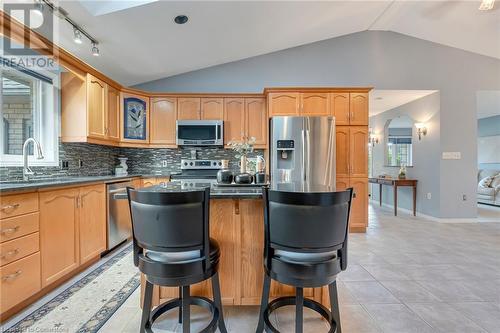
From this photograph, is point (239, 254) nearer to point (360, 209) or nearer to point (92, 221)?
point (92, 221)

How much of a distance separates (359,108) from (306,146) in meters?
1.16

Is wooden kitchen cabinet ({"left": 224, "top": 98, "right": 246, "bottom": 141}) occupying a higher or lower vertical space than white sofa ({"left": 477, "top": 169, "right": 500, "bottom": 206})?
higher

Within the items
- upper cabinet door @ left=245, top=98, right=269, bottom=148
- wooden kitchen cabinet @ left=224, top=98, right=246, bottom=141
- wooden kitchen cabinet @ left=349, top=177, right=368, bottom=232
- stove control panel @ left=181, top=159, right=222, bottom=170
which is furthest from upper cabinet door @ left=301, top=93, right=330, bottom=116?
stove control panel @ left=181, top=159, right=222, bottom=170

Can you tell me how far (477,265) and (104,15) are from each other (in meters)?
4.83

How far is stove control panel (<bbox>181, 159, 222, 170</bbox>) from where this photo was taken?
4.19 meters

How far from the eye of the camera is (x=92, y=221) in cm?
254

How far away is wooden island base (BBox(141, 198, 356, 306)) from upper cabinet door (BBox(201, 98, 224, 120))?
8.93 feet

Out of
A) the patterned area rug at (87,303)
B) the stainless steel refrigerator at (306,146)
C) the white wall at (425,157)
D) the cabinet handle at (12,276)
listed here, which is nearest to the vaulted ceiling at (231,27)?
the white wall at (425,157)

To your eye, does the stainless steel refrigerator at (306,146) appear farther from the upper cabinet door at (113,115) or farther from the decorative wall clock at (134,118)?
the upper cabinet door at (113,115)

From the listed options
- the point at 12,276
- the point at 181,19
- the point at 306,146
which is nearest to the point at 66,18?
the point at 181,19

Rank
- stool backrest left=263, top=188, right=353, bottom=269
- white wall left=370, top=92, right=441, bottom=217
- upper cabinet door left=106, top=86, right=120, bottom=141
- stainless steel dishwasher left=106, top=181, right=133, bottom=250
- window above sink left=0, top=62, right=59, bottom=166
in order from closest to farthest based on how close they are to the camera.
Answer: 1. stool backrest left=263, top=188, right=353, bottom=269
2. window above sink left=0, top=62, right=59, bottom=166
3. stainless steel dishwasher left=106, top=181, right=133, bottom=250
4. upper cabinet door left=106, top=86, right=120, bottom=141
5. white wall left=370, top=92, right=441, bottom=217

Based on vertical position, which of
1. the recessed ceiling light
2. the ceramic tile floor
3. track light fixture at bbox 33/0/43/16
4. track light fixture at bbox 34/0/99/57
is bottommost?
the ceramic tile floor

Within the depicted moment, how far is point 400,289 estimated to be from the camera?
2.10 meters

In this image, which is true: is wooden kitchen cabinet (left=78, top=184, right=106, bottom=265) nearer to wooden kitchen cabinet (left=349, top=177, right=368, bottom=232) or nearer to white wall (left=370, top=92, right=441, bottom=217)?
wooden kitchen cabinet (left=349, top=177, right=368, bottom=232)
